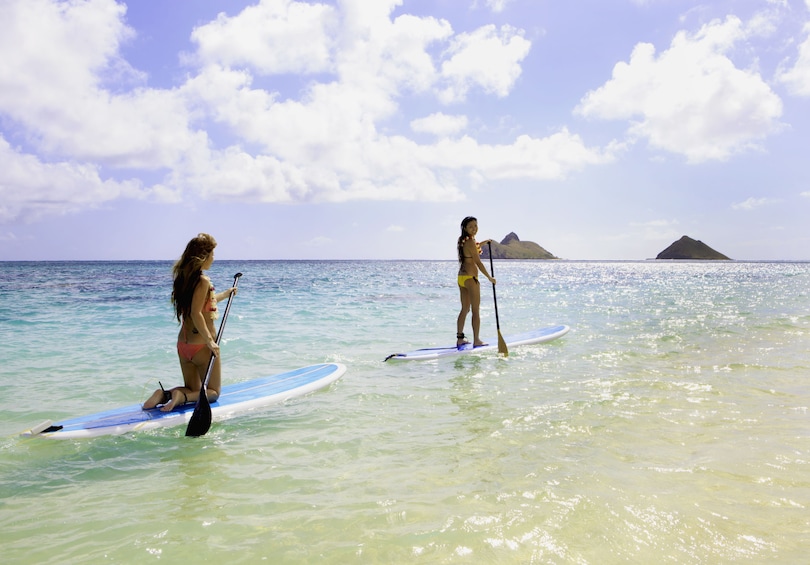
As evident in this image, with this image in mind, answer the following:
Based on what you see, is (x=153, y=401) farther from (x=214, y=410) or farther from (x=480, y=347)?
(x=480, y=347)

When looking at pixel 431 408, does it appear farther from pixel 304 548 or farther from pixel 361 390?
A: pixel 304 548

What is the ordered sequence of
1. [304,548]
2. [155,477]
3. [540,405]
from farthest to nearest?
[540,405] → [155,477] → [304,548]

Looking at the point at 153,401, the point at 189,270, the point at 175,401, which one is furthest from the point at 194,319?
the point at 153,401

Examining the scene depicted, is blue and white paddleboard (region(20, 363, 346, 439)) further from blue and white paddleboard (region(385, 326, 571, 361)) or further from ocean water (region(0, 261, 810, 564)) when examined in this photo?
blue and white paddleboard (region(385, 326, 571, 361))

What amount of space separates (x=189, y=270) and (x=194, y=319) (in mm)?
518

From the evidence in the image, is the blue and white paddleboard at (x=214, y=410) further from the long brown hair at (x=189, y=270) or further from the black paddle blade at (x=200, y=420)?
the long brown hair at (x=189, y=270)

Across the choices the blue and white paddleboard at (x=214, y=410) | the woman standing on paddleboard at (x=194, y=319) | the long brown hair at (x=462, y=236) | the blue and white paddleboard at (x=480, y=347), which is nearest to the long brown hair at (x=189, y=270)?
the woman standing on paddleboard at (x=194, y=319)

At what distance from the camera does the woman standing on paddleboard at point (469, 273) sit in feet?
31.8

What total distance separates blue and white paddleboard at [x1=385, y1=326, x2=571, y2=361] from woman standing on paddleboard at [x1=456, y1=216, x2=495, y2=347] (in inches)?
7.2

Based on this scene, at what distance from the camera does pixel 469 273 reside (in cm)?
993

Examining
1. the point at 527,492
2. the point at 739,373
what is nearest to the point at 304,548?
A: the point at 527,492

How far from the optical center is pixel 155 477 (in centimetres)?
409

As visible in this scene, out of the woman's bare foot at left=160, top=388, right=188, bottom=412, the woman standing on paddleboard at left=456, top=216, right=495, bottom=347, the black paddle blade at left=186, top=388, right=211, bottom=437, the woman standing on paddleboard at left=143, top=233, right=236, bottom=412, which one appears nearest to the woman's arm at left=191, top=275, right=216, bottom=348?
the woman standing on paddleboard at left=143, top=233, right=236, bottom=412

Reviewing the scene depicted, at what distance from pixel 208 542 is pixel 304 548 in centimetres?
60
